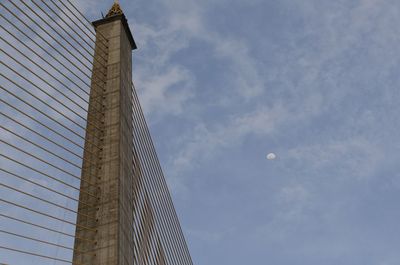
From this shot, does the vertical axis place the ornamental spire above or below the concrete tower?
above

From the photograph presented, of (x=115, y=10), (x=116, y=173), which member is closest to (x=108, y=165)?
(x=116, y=173)

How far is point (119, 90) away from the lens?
2106 cm

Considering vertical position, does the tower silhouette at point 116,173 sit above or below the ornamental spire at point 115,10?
below

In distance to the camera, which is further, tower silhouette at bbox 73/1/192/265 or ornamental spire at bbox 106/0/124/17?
ornamental spire at bbox 106/0/124/17

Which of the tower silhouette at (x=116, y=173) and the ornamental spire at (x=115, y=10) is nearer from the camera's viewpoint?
the tower silhouette at (x=116, y=173)

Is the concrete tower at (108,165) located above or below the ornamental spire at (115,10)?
below

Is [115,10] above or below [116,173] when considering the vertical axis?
above

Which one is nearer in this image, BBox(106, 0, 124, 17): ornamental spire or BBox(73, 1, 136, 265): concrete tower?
BBox(73, 1, 136, 265): concrete tower

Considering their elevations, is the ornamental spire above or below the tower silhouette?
above

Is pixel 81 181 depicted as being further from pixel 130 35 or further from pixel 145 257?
pixel 130 35

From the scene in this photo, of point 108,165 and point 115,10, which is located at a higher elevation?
point 115,10

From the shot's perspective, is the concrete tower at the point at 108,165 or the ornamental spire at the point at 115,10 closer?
the concrete tower at the point at 108,165

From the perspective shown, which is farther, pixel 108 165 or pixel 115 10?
pixel 115 10

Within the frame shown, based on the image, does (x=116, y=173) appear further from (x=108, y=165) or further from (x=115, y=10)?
(x=115, y=10)
